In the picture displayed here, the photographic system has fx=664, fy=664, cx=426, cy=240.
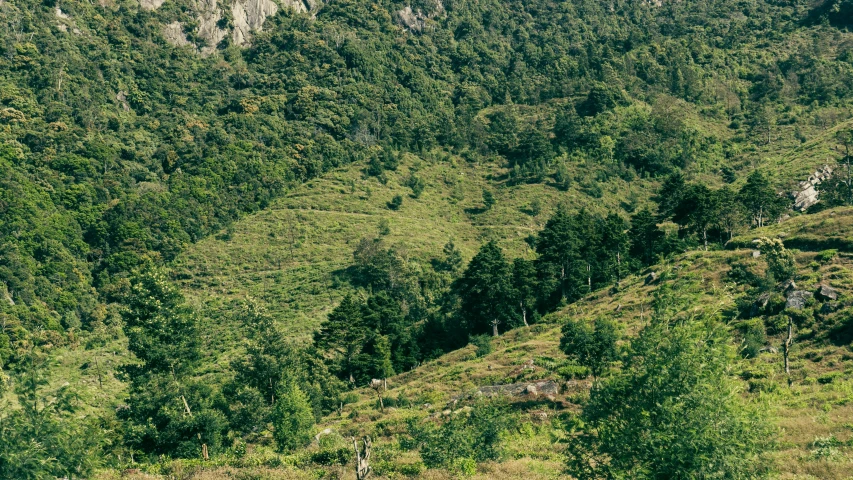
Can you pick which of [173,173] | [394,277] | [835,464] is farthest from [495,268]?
[173,173]

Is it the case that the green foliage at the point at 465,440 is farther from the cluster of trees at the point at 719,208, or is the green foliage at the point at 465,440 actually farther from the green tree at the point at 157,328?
the cluster of trees at the point at 719,208

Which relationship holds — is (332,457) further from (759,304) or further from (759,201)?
(759,201)

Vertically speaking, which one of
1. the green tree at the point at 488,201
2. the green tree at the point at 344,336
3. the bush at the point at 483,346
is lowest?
the bush at the point at 483,346

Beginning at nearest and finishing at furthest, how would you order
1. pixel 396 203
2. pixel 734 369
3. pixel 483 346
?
pixel 734 369, pixel 483 346, pixel 396 203

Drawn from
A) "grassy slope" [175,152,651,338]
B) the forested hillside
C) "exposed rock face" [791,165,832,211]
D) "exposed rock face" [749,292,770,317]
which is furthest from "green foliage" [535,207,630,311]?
"exposed rock face" [791,165,832,211]

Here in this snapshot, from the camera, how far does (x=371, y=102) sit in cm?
18775

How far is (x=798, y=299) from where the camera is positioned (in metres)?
52.2

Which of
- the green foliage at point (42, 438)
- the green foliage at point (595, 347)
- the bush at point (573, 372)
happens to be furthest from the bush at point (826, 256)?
the green foliage at point (42, 438)

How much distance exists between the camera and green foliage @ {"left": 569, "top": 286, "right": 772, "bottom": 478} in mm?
16875

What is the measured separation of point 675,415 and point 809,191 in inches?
4058

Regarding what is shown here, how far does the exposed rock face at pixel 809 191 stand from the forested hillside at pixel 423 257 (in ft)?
3.62

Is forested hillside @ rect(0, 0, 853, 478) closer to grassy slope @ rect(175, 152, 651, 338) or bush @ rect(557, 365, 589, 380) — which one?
bush @ rect(557, 365, 589, 380)

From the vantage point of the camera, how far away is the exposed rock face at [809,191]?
10194 cm

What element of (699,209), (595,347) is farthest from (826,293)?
(699,209)
